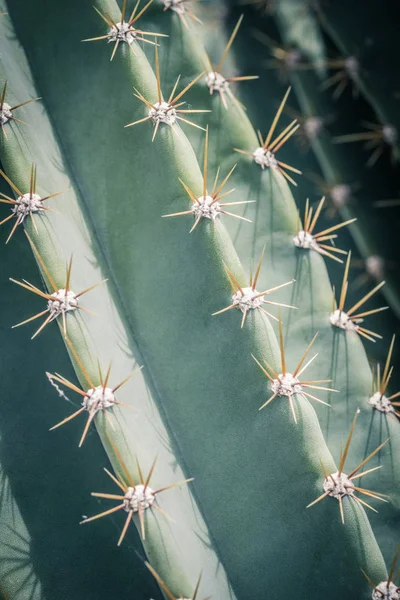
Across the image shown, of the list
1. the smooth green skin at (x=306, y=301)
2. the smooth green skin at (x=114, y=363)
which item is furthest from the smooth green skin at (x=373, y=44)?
the smooth green skin at (x=114, y=363)

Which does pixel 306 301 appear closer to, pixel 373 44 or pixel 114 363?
pixel 114 363

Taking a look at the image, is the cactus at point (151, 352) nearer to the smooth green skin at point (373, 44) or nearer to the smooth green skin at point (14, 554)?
the smooth green skin at point (14, 554)

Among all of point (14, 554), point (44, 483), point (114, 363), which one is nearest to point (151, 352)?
point (114, 363)

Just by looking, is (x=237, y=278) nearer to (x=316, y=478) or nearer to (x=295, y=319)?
(x=295, y=319)

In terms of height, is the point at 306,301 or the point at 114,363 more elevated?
the point at 306,301

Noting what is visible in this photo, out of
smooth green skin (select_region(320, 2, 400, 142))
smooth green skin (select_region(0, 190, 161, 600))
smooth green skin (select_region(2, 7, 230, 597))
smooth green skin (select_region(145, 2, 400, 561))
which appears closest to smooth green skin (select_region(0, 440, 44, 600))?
smooth green skin (select_region(0, 190, 161, 600))

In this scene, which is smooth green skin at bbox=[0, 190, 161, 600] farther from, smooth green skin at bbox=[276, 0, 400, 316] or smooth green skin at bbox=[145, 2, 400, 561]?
smooth green skin at bbox=[276, 0, 400, 316]
